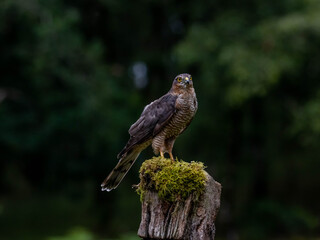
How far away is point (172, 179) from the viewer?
3.49 meters

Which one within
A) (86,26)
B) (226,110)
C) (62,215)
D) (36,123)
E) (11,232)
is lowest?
(11,232)

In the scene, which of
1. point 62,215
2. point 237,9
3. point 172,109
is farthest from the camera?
point 62,215

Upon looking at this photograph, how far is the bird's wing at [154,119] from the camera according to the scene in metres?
4.87

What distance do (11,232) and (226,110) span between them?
29.9ft

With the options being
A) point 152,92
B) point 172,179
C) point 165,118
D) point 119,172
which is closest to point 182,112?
point 165,118

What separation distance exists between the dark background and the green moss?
893 cm

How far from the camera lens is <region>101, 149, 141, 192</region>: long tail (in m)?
4.48

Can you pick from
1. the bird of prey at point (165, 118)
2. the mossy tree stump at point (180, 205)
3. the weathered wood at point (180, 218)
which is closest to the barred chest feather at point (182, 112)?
the bird of prey at point (165, 118)

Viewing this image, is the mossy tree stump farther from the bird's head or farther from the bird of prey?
the bird's head

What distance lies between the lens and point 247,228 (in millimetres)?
16734

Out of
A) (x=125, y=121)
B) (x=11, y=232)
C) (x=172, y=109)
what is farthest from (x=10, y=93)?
(x=172, y=109)

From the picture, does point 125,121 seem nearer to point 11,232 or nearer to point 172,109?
point 11,232

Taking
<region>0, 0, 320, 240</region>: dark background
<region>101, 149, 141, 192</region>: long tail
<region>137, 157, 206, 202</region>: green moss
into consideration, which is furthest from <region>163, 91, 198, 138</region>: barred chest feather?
<region>0, 0, 320, 240</region>: dark background

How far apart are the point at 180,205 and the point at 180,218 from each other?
10 centimetres
